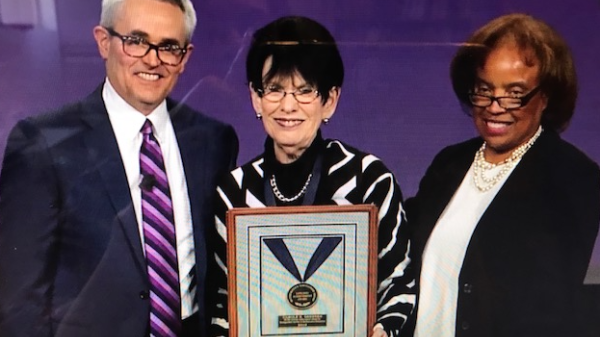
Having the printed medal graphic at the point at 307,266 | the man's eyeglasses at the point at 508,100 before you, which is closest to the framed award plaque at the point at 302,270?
the printed medal graphic at the point at 307,266

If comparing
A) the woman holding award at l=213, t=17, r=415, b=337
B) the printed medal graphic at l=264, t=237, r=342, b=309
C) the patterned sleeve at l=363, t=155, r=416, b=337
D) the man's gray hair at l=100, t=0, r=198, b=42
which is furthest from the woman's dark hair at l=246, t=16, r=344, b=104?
the printed medal graphic at l=264, t=237, r=342, b=309

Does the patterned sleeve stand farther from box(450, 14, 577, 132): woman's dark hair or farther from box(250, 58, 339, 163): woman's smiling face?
box(450, 14, 577, 132): woman's dark hair

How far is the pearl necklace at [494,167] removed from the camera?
141cm

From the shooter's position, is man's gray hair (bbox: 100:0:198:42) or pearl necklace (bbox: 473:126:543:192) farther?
pearl necklace (bbox: 473:126:543:192)

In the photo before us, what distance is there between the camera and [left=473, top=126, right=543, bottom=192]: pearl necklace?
141cm

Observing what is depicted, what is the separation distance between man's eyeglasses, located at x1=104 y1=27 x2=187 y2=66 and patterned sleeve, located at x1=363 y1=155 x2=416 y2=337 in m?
0.47

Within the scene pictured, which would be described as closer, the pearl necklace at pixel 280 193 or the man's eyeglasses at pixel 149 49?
the man's eyeglasses at pixel 149 49

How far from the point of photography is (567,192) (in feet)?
4.66

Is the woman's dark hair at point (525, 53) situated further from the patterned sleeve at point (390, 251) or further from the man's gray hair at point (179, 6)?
the man's gray hair at point (179, 6)

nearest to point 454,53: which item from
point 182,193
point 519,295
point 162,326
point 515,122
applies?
point 515,122

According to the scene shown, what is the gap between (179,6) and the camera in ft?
4.27

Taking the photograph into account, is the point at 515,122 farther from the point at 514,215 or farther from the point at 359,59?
the point at 359,59

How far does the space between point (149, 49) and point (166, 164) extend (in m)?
0.25

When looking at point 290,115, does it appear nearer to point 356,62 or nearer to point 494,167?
point 356,62
